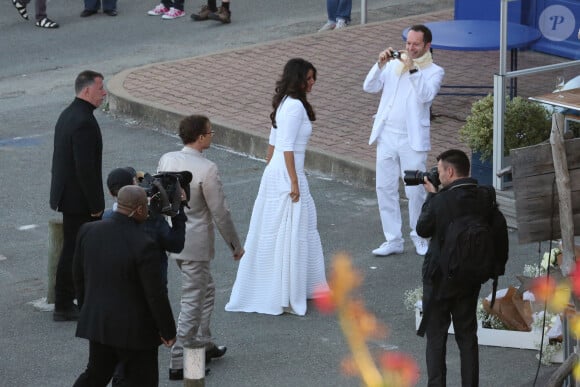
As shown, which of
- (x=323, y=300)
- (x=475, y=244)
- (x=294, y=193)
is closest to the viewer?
(x=475, y=244)

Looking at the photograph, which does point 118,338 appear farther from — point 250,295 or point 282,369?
point 250,295

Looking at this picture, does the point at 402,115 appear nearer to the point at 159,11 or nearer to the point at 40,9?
the point at 159,11

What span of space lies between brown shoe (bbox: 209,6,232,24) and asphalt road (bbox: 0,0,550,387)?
0.14 meters

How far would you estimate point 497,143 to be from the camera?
33.6 feet

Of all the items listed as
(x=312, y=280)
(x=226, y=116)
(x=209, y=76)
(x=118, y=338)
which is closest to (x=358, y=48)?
(x=209, y=76)

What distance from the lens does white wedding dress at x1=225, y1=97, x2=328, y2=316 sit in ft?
28.4

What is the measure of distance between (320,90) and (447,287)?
7.45 meters

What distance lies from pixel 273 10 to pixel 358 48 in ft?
11.1

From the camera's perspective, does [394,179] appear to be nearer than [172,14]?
Yes

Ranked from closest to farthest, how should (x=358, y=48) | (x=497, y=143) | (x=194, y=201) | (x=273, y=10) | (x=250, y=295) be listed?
(x=194, y=201)
(x=250, y=295)
(x=497, y=143)
(x=358, y=48)
(x=273, y=10)

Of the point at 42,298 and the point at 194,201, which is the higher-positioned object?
the point at 194,201

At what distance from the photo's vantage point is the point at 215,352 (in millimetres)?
7887

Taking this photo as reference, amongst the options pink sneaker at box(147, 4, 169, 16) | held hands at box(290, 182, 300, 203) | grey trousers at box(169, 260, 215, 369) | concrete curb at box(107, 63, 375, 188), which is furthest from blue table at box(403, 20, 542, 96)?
pink sneaker at box(147, 4, 169, 16)

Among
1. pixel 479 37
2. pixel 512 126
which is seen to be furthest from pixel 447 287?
pixel 479 37
